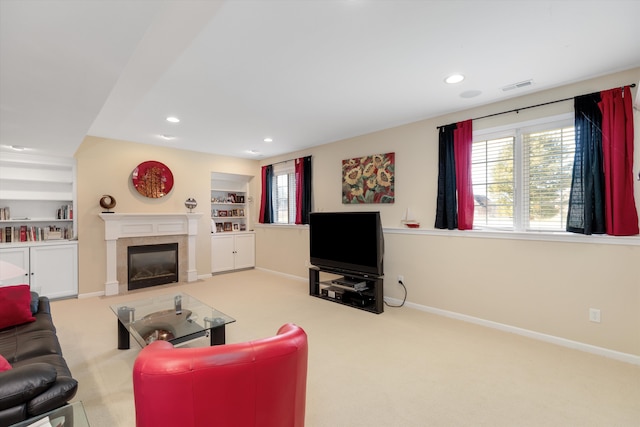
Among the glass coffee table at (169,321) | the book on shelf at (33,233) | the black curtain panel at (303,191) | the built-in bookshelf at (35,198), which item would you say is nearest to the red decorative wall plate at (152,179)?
the built-in bookshelf at (35,198)

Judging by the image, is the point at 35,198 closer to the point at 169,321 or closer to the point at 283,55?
the point at 169,321

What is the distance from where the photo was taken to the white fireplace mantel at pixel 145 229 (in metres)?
4.84

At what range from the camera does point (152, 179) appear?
17.6 ft

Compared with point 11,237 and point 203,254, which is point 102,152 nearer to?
point 11,237

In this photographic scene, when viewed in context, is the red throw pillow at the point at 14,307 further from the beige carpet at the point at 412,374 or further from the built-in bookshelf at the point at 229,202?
the built-in bookshelf at the point at 229,202

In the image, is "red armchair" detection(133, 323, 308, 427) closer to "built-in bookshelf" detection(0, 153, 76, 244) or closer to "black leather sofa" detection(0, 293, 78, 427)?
"black leather sofa" detection(0, 293, 78, 427)

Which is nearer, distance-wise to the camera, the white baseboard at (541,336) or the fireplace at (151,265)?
the white baseboard at (541,336)

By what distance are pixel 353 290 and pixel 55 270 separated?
4.41 m

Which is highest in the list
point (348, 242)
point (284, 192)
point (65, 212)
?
point (284, 192)

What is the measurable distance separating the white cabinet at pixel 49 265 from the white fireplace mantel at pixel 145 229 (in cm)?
45

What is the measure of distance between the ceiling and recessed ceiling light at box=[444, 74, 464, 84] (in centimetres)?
6

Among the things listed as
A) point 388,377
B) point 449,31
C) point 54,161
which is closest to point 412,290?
point 388,377

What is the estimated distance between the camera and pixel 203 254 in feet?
19.6

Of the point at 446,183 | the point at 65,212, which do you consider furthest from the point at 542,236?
the point at 65,212
